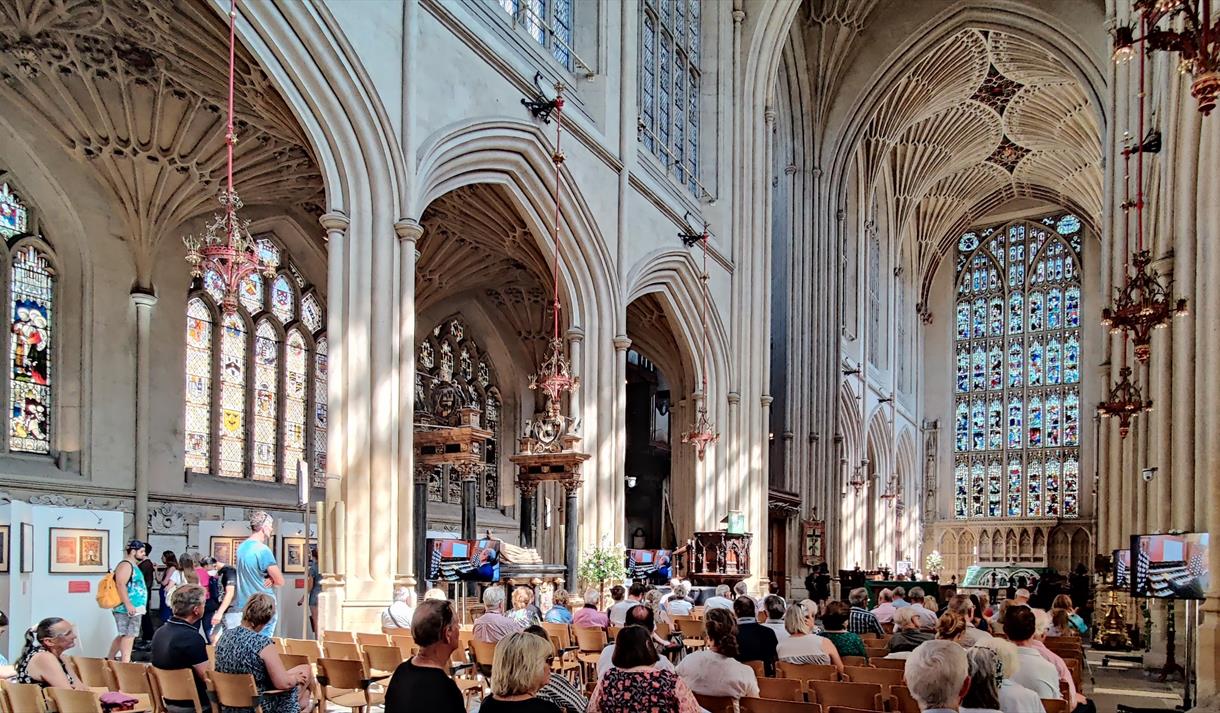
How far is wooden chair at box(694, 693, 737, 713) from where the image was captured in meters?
4.92

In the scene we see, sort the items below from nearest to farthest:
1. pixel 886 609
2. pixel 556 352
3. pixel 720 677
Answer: pixel 720 677 < pixel 886 609 < pixel 556 352

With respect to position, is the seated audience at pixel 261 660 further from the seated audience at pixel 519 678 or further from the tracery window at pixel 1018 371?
the tracery window at pixel 1018 371

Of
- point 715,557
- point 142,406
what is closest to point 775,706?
point 142,406

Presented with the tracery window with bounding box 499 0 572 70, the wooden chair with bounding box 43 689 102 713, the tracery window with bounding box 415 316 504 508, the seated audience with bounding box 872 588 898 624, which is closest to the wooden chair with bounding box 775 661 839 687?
the wooden chair with bounding box 43 689 102 713

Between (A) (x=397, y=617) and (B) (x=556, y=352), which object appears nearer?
(A) (x=397, y=617)

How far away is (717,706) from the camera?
495 centimetres

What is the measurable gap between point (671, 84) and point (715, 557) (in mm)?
8336

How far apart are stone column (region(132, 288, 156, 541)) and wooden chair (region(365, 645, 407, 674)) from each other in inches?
367

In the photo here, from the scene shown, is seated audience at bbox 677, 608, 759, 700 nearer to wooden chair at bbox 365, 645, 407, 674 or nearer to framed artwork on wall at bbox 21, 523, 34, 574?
wooden chair at bbox 365, 645, 407, 674

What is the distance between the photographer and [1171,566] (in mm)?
8820

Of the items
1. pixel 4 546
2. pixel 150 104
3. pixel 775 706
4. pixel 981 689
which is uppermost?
pixel 150 104

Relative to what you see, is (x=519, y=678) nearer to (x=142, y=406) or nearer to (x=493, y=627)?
(x=493, y=627)

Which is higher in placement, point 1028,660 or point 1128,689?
point 1028,660

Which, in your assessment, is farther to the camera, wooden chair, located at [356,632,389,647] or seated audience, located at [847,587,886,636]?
seated audience, located at [847,587,886,636]
